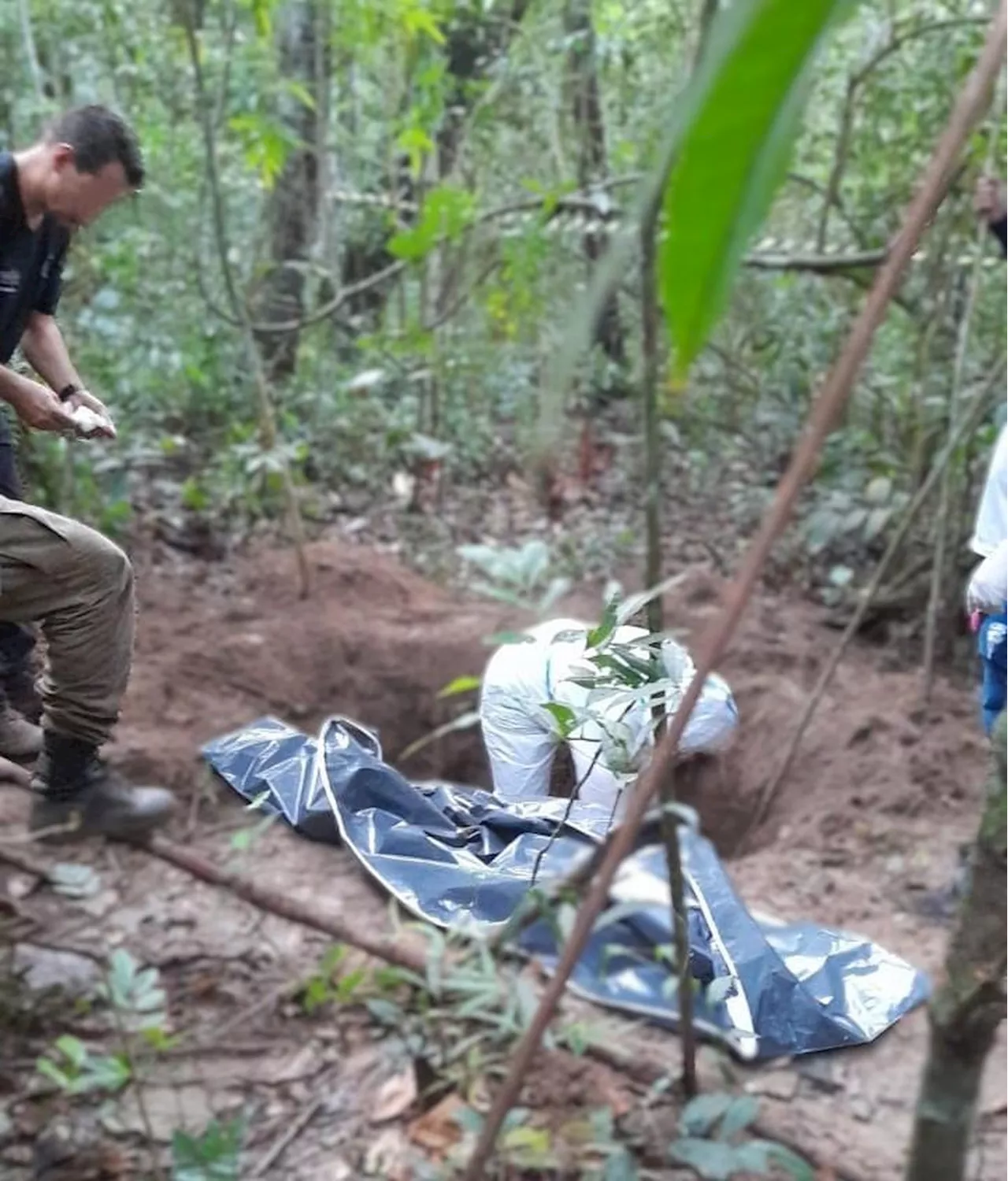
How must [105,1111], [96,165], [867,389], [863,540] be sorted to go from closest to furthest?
[96,165] < [105,1111] < [863,540] < [867,389]

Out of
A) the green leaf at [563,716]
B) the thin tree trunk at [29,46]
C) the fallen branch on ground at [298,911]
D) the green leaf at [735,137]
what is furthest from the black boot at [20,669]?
the thin tree trunk at [29,46]

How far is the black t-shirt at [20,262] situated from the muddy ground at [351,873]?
56 cm

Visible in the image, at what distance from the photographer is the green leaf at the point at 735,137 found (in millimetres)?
259

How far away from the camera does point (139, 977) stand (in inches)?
55.2

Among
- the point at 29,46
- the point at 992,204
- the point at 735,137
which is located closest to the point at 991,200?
the point at 992,204

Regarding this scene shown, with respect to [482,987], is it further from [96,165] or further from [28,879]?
[28,879]

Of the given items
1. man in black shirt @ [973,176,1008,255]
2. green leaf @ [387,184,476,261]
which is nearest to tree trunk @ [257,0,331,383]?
green leaf @ [387,184,476,261]

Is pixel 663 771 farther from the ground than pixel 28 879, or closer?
farther from the ground

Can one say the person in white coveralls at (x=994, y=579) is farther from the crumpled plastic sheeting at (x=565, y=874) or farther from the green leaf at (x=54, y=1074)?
the green leaf at (x=54, y=1074)

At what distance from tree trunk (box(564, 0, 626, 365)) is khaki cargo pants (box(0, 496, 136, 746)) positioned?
9.75ft

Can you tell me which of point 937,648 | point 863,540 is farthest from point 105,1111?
point 863,540

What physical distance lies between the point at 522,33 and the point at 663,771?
3.91m

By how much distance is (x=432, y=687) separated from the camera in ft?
10.6

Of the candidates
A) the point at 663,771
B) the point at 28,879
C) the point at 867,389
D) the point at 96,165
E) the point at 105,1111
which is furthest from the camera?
the point at 867,389
